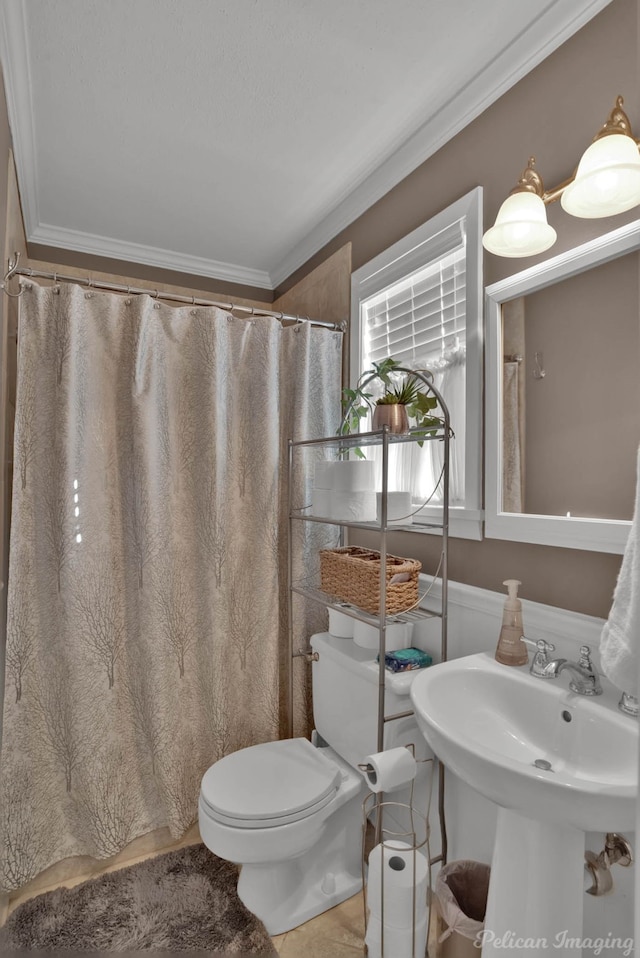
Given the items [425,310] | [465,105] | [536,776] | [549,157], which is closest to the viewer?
[536,776]

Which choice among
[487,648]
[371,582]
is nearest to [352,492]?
[371,582]

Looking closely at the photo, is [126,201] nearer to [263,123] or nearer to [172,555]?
[263,123]

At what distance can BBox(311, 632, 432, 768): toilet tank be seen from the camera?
1.49 metres

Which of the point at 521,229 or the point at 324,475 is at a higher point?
the point at 521,229

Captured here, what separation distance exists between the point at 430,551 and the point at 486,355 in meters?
0.66

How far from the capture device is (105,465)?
6.11 ft

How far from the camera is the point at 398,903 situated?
126cm

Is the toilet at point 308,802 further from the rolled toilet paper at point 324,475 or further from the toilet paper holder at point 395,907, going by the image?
the rolled toilet paper at point 324,475

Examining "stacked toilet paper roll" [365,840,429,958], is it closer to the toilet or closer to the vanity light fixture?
the toilet

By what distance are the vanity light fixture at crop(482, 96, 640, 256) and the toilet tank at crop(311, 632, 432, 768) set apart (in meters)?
1.15

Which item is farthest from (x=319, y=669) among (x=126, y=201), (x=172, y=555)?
(x=126, y=201)

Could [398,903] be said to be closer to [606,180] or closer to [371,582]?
[371,582]

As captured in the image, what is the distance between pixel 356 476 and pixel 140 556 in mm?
861

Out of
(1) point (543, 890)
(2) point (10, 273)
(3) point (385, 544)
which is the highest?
(2) point (10, 273)
